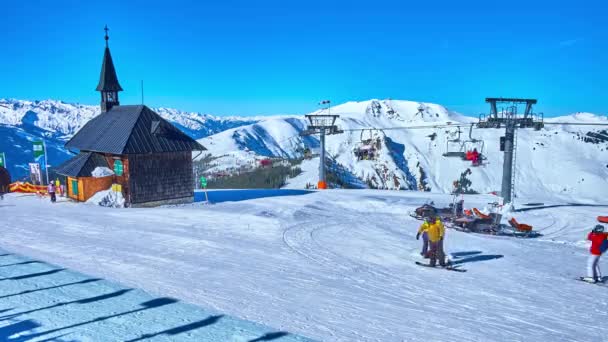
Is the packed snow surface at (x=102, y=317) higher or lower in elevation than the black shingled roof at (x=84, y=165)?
lower

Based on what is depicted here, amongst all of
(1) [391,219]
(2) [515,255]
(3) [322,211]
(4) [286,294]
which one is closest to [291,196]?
(3) [322,211]

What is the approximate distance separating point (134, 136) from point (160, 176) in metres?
2.69

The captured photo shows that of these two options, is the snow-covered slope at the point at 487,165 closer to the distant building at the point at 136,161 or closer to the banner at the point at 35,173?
the banner at the point at 35,173

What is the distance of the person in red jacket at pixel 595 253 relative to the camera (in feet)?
38.1

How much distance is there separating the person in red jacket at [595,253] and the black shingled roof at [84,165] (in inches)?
934

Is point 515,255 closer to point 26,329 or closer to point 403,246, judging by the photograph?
point 403,246

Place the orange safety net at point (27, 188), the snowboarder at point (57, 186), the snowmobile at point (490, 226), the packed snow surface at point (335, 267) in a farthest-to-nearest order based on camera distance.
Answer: the orange safety net at point (27, 188), the snowboarder at point (57, 186), the snowmobile at point (490, 226), the packed snow surface at point (335, 267)

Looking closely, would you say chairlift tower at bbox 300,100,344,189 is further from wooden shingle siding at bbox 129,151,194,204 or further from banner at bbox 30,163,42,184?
banner at bbox 30,163,42,184

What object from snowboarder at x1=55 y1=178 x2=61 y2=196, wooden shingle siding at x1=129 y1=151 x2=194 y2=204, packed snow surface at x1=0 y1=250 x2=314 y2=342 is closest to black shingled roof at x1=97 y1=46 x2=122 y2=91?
snowboarder at x1=55 y1=178 x2=61 y2=196

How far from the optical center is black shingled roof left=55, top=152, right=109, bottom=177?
928 inches

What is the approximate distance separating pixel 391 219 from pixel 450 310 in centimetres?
1191

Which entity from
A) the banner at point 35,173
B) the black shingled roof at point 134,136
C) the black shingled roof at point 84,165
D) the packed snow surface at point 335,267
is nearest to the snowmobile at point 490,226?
the packed snow surface at point 335,267

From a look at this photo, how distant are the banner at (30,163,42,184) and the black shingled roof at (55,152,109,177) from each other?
6.41m

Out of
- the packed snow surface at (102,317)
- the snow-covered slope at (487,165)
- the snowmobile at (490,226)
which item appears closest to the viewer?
the packed snow surface at (102,317)
